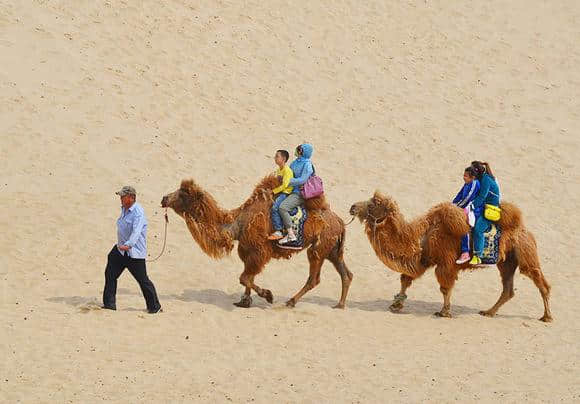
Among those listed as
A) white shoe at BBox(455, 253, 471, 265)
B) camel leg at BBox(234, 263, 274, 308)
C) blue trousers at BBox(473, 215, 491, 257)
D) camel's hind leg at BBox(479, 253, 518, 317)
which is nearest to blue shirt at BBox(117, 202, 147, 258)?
camel leg at BBox(234, 263, 274, 308)

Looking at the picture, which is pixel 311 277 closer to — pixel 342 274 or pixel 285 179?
pixel 342 274

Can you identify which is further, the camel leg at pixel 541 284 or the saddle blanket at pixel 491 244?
the camel leg at pixel 541 284

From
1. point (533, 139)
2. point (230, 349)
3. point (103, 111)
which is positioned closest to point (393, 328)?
point (230, 349)

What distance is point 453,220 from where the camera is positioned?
13.9 m

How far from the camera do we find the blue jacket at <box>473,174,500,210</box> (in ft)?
45.8

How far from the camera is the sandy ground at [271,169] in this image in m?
11.6

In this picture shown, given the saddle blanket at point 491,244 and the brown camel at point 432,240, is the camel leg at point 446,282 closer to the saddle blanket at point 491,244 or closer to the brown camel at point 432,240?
the brown camel at point 432,240

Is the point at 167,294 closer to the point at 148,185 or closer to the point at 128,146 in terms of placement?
the point at 148,185

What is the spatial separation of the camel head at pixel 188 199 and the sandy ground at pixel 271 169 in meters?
1.27

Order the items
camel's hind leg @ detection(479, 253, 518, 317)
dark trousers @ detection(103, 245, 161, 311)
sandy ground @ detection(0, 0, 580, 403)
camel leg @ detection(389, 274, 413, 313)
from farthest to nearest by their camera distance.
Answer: camel's hind leg @ detection(479, 253, 518, 317), camel leg @ detection(389, 274, 413, 313), dark trousers @ detection(103, 245, 161, 311), sandy ground @ detection(0, 0, 580, 403)

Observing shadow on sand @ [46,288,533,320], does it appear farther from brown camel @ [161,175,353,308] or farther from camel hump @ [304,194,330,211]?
camel hump @ [304,194,330,211]

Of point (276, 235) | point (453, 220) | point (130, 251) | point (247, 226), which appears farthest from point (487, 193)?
point (130, 251)

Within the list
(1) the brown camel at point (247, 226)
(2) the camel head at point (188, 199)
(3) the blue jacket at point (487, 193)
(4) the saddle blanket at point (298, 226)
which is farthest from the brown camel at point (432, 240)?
(2) the camel head at point (188, 199)

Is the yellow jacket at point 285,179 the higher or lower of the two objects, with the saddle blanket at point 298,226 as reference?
higher
